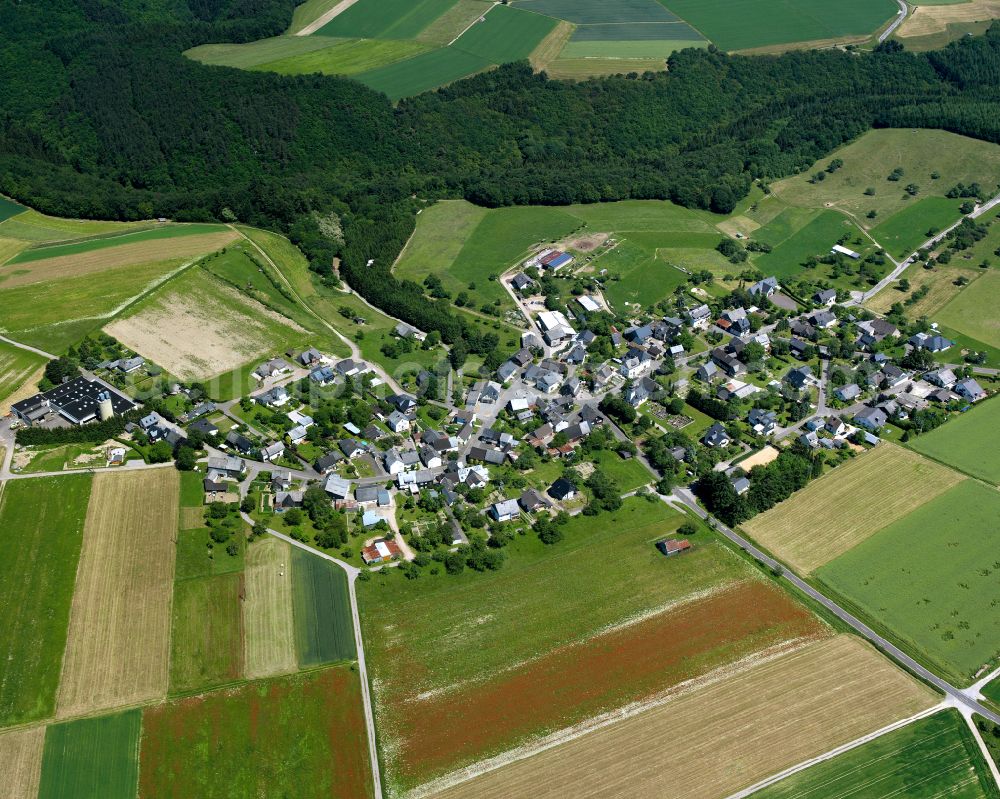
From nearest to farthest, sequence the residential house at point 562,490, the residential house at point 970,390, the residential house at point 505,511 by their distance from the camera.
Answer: the residential house at point 505,511
the residential house at point 562,490
the residential house at point 970,390

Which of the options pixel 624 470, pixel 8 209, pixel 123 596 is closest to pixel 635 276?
pixel 624 470

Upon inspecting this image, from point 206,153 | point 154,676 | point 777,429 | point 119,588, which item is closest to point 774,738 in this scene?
point 777,429

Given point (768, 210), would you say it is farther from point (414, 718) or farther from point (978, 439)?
point (414, 718)

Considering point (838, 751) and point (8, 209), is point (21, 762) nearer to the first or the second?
point (838, 751)

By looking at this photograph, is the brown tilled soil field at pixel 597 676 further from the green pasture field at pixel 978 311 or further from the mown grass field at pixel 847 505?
the green pasture field at pixel 978 311

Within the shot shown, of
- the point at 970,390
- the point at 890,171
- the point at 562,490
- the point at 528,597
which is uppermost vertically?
the point at 890,171

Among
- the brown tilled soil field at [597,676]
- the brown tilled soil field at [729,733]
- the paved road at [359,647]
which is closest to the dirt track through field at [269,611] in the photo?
the paved road at [359,647]
